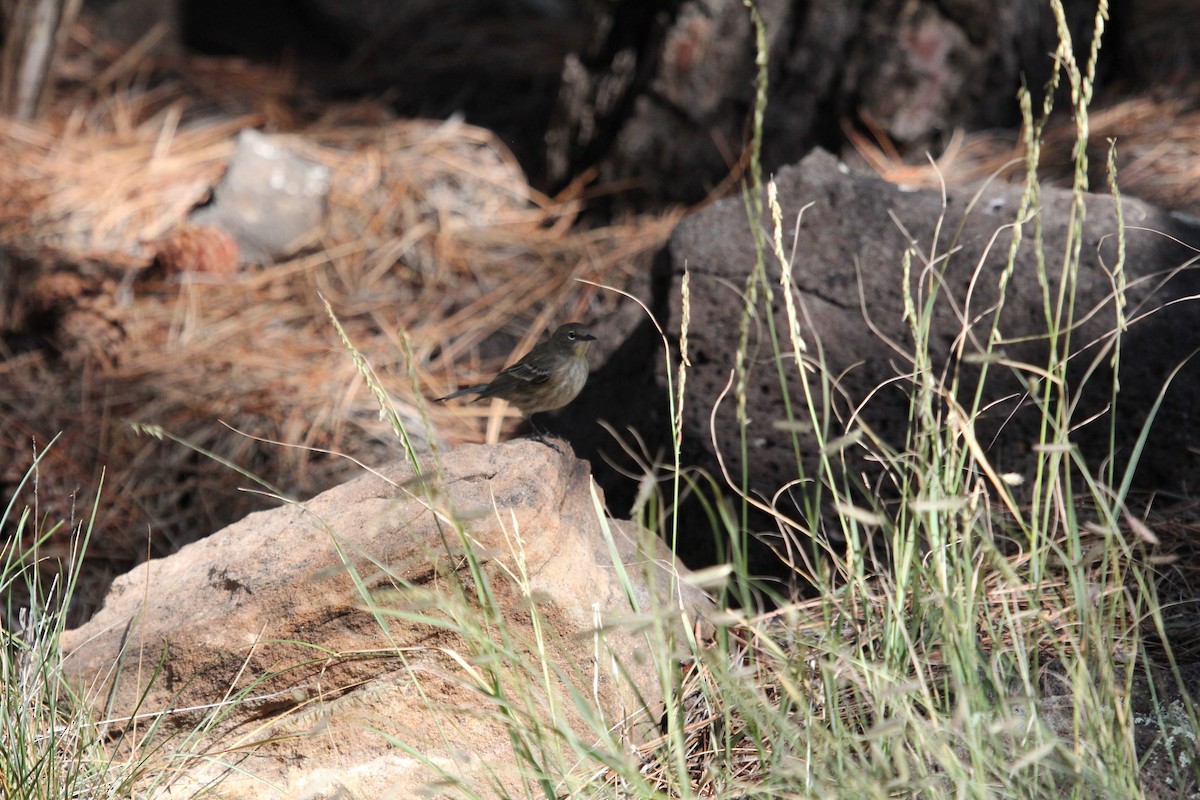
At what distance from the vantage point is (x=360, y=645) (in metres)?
2.23

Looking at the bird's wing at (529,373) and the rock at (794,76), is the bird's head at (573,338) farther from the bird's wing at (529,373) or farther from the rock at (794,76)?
the rock at (794,76)

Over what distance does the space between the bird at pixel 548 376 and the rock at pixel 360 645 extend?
93 cm

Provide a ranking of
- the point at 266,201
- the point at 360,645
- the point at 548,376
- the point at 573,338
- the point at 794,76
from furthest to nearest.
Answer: the point at 266,201
the point at 794,76
the point at 573,338
the point at 548,376
the point at 360,645

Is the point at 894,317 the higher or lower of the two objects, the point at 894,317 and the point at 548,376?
the higher

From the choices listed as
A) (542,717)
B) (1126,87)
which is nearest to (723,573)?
(542,717)

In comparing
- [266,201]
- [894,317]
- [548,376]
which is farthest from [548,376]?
[266,201]

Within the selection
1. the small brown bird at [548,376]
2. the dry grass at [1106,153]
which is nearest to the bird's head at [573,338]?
the small brown bird at [548,376]

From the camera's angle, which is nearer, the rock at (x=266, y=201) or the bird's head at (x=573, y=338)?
the bird's head at (x=573, y=338)

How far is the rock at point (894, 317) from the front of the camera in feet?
8.98

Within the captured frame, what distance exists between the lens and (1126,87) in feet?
16.0

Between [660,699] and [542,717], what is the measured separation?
0.37 m

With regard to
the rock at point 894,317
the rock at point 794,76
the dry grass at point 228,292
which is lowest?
the dry grass at point 228,292

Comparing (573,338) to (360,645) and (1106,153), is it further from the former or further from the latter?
(1106,153)

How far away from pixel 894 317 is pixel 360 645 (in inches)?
63.8
